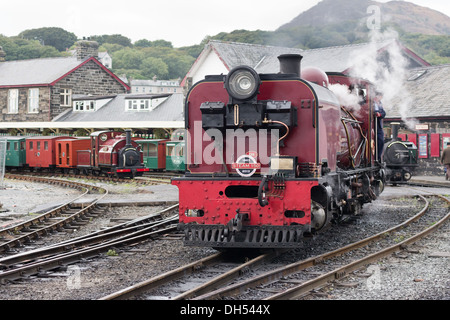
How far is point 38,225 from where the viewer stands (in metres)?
13.2

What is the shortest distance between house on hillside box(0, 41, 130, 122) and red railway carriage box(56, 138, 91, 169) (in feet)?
53.4

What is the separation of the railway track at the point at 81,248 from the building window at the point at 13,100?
39980mm

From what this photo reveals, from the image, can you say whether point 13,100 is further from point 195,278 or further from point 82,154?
point 195,278

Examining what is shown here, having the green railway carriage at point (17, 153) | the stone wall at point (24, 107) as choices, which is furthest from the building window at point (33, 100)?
the green railway carriage at point (17, 153)

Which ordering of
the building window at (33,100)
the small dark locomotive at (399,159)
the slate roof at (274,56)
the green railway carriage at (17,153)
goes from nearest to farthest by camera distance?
the small dark locomotive at (399,159) < the slate roof at (274,56) < the green railway carriage at (17,153) < the building window at (33,100)

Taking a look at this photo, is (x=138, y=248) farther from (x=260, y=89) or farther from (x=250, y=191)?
(x=260, y=89)

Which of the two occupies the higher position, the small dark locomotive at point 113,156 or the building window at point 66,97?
the building window at point 66,97

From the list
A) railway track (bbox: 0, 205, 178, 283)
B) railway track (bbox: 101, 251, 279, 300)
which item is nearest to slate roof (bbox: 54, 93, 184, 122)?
railway track (bbox: 0, 205, 178, 283)

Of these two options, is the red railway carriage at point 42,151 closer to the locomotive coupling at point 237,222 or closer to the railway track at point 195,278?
the railway track at point 195,278

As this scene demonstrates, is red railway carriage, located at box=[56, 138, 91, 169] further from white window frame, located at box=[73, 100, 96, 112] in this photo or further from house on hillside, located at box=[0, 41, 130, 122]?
house on hillside, located at box=[0, 41, 130, 122]

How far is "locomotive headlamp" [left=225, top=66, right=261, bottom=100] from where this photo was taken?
866cm

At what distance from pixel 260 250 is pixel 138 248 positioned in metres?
2.13

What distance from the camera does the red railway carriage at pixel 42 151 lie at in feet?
111

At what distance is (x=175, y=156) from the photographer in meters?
31.2
